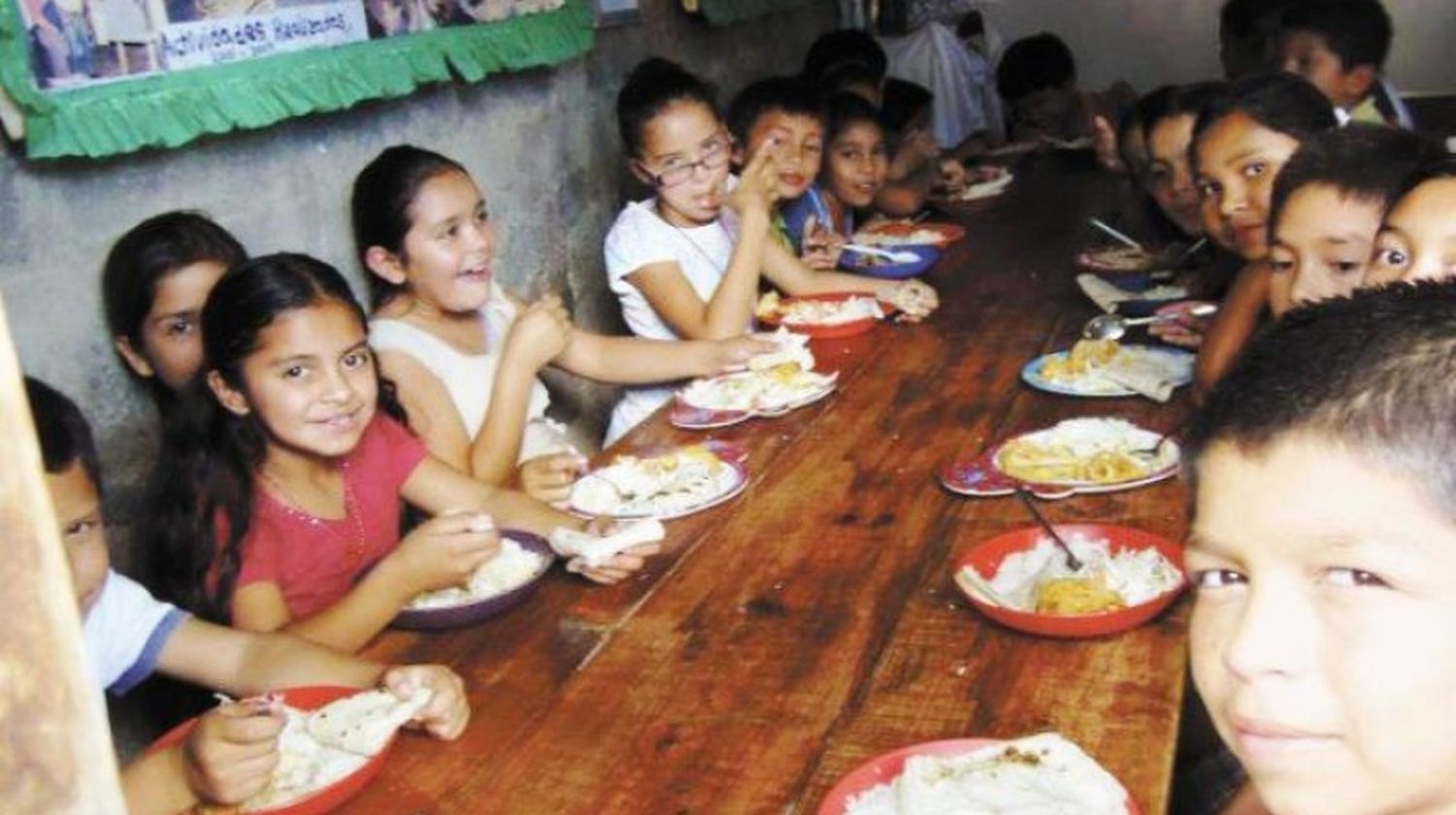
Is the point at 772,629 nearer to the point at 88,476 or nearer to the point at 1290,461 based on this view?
the point at 1290,461

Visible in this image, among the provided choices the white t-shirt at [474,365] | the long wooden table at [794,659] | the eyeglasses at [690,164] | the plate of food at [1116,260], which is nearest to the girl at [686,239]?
the eyeglasses at [690,164]

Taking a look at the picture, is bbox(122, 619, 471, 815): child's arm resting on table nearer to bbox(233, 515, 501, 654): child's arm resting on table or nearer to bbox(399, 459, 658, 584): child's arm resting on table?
bbox(233, 515, 501, 654): child's arm resting on table

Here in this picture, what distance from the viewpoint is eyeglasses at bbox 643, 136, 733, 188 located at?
3244mm

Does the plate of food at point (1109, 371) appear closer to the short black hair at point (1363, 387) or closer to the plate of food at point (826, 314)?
the plate of food at point (826, 314)

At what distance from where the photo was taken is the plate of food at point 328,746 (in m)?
1.30

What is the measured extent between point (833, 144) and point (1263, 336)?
138 inches

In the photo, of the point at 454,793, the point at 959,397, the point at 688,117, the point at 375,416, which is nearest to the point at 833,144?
the point at 688,117

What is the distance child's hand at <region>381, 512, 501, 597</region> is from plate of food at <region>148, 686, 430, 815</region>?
0.25 m

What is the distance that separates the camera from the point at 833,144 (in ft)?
14.4

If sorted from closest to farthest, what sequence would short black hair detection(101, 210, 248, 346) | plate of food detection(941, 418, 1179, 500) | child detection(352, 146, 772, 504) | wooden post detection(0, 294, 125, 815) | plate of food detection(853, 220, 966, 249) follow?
wooden post detection(0, 294, 125, 815), plate of food detection(941, 418, 1179, 500), short black hair detection(101, 210, 248, 346), child detection(352, 146, 772, 504), plate of food detection(853, 220, 966, 249)

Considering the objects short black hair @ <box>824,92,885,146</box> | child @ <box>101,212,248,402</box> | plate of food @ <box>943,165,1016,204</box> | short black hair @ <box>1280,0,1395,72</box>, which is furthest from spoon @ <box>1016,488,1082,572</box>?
plate of food @ <box>943,165,1016,204</box>

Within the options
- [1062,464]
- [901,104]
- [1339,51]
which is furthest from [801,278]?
[901,104]

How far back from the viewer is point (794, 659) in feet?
4.91

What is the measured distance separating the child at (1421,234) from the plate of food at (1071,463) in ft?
1.33
